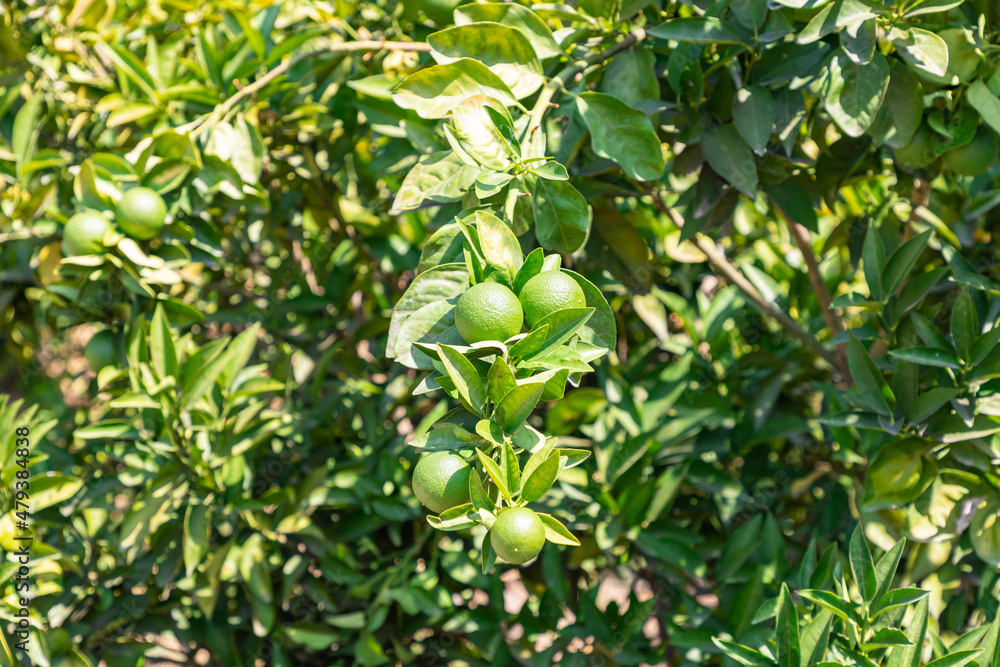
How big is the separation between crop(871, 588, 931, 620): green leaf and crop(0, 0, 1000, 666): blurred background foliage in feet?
0.35

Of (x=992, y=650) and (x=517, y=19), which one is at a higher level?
(x=517, y=19)

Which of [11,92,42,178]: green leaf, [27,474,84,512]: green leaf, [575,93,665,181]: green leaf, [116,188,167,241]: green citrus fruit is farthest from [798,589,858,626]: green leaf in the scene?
[11,92,42,178]: green leaf

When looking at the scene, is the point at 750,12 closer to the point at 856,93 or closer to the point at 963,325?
the point at 856,93

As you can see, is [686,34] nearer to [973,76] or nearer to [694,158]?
[694,158]

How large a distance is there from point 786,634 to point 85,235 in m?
1.05

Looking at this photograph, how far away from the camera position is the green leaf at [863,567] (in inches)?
31.6

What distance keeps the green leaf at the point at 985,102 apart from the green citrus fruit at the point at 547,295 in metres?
0.53

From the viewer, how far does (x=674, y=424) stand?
47.7 inches

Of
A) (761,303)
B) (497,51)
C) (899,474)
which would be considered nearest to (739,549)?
(899,474)

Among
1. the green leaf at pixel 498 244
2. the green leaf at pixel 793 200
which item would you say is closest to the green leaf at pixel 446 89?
the green leaf at pixel 498 244

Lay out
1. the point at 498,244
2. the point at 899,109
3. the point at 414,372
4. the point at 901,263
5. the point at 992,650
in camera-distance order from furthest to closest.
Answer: the point at 414,372, the point at 901,263, the point at 899,109, the point at 992,650, the point at 498,244

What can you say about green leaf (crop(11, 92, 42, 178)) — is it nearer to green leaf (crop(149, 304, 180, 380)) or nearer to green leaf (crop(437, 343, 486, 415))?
green leaf (crop(149, 304, 180, 380))

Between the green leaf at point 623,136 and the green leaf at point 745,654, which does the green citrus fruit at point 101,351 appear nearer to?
the green leaf at point 623,136

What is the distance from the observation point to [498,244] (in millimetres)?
648
